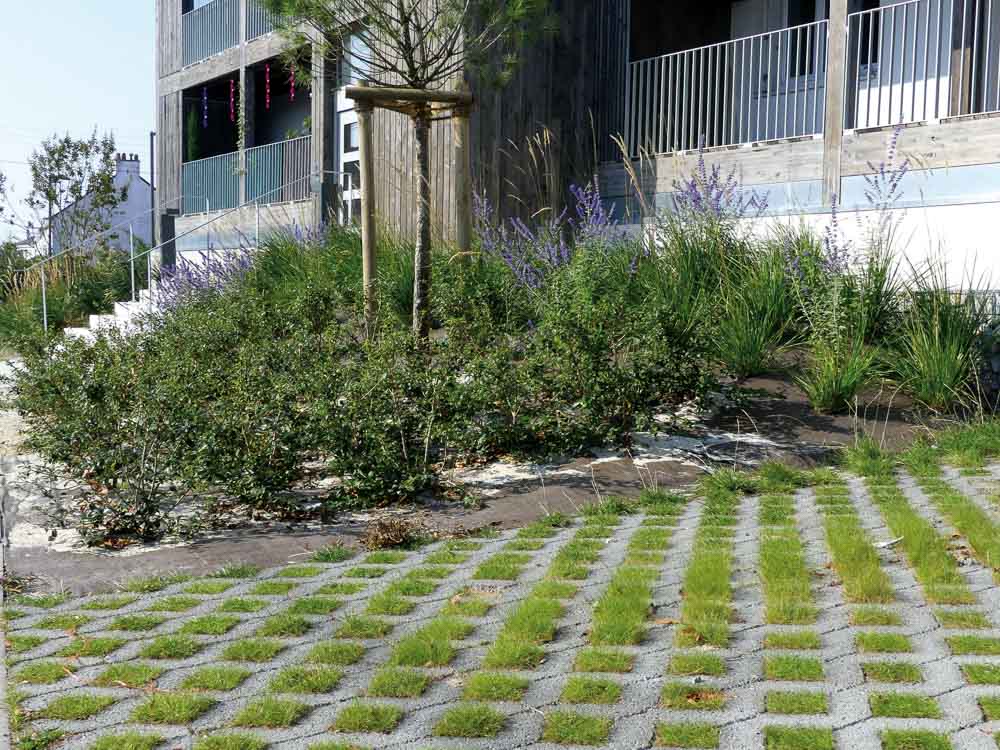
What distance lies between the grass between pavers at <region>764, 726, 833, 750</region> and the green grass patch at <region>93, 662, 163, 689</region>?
79.3 inches

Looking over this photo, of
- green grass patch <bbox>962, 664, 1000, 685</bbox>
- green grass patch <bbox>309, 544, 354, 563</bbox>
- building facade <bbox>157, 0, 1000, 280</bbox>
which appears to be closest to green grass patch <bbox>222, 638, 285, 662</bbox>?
green grass patch <bbox>309, 544, 354, 563</bbox>

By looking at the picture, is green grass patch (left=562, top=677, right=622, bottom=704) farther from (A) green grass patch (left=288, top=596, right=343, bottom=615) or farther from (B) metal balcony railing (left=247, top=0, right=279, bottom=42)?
(B) metal balcony railing (left=247, top=0, right=279, bottom=42)

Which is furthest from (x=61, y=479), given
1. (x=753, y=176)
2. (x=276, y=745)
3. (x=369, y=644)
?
(x=753, y=176)

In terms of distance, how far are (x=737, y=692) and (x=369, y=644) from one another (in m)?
1.33

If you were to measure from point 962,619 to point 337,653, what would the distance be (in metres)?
2.28

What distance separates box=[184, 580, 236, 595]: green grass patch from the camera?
448 centimetres

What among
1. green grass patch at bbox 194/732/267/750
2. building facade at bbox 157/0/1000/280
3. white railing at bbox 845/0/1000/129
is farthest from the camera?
white railing at bbox 845/0/1000/129

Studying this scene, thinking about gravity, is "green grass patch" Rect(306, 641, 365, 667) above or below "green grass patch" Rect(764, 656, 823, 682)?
below

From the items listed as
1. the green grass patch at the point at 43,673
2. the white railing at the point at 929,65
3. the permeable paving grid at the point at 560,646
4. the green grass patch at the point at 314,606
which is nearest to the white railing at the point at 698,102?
the white railing at the point at 929,65

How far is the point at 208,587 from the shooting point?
454 cm

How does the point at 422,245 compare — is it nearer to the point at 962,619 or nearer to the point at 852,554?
the point at 852,554

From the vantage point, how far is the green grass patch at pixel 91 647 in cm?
374

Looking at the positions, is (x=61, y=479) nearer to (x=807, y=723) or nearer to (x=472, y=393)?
(x=472, y=393)

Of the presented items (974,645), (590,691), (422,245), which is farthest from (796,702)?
(422,245)
